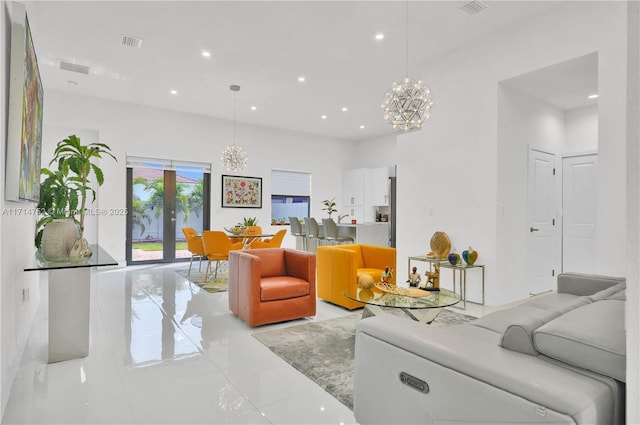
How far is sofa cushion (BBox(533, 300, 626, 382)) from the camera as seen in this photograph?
1122 mm

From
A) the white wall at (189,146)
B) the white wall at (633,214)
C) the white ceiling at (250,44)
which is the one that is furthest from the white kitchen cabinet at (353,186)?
the white wall at (633,214)

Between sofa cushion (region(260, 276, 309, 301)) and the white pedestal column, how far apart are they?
1.45 m

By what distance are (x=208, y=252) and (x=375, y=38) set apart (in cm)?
406

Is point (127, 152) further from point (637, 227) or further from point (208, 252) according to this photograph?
point (637, 227)

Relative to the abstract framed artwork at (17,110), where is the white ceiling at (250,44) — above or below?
above

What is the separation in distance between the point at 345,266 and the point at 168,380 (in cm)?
207

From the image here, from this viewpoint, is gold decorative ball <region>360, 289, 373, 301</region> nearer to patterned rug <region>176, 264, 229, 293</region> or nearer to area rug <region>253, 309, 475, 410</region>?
area rug <region>253, 309, 475, 410</region>

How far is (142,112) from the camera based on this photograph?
7.46 meters

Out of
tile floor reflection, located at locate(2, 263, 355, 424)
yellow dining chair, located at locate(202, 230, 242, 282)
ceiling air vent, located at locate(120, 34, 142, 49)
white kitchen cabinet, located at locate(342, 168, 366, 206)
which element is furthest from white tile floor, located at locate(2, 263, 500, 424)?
white kitchen cabinet, located at locate(342, 168, 366, 206)

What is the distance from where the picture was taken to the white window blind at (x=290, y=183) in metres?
9.43

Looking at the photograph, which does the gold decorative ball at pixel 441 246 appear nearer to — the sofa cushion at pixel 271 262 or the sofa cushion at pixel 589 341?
the sofa cushion at pixel 271 262

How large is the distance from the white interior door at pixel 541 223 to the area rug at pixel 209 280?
175 inches

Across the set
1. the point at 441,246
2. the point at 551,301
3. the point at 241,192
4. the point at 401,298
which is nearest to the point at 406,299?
the point at 401,298

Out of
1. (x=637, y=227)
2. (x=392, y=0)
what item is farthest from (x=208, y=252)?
(x=637, y=227)
